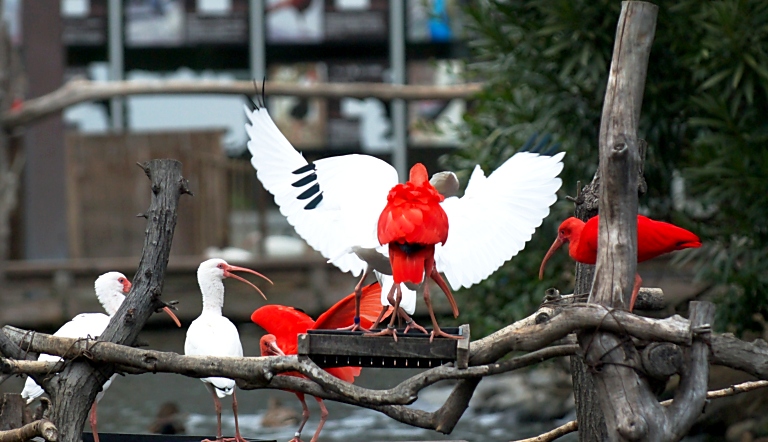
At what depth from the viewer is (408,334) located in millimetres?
2939

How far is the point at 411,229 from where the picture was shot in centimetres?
281

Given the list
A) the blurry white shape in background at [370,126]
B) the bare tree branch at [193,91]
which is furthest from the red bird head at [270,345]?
the blurry white shape in background at [370,126]

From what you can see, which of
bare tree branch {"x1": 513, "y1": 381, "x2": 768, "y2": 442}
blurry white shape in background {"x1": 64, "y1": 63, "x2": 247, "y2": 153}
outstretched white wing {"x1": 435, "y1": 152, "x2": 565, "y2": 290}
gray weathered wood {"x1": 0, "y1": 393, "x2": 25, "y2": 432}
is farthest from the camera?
blurry white shape in background {"x1": 64, "y1": 63, "x2": 247, "y2": 153}

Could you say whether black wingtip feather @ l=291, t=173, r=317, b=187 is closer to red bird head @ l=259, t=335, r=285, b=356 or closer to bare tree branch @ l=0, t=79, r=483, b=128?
red bird head @ l=259, t=335, r=285, b=356

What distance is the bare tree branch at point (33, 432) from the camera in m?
3.10

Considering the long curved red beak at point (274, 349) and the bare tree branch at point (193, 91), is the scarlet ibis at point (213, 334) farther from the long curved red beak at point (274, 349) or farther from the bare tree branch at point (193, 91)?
the bare tree branch at point (193, 91)

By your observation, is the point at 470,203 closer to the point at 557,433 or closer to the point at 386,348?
the point at 386,348

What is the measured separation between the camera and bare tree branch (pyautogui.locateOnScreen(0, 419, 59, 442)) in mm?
3103

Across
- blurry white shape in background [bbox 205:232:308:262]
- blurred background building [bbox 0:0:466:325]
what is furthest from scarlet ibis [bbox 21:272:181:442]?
blurred background building [bbox 0:0:466:325]

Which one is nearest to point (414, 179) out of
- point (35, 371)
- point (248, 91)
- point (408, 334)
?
point (408, 334)

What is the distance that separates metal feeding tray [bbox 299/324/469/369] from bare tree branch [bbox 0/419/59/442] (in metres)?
0.80

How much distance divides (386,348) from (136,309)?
3.34ft

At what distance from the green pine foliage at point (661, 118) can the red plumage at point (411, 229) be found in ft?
8.48

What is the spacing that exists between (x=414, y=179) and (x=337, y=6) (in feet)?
27.2
